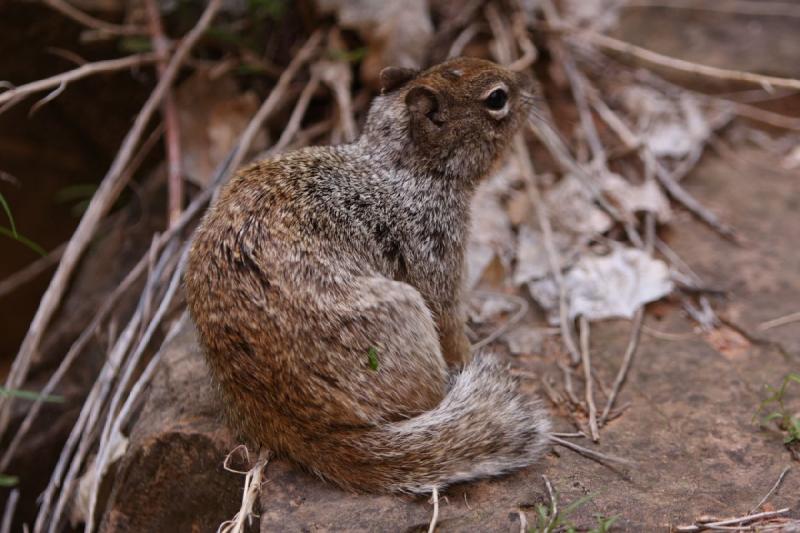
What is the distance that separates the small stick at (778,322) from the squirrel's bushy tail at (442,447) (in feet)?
5.17

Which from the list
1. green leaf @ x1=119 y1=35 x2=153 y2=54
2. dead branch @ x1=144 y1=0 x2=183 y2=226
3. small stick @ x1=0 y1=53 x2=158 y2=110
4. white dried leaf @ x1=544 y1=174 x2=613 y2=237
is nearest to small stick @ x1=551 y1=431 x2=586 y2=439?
white dried leaf @ x1=544 y1=174 x2=613 y2=237

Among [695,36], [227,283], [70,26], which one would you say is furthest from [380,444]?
[695,36]

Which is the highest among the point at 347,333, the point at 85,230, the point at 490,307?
the point at 85,230

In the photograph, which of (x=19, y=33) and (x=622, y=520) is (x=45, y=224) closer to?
(x=19, y=33)

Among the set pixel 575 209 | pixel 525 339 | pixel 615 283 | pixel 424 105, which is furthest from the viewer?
pixel 575 209

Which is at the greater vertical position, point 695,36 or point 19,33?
point 19,33

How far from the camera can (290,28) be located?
5.04 metres

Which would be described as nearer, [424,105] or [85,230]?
[424,105]

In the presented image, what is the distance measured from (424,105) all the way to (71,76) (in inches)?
69.7

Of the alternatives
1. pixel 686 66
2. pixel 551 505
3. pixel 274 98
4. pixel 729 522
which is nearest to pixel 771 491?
pixel 729 522

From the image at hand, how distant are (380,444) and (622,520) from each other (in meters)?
0.83

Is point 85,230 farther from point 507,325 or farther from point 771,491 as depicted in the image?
point 771,491

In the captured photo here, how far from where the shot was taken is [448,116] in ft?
10.7

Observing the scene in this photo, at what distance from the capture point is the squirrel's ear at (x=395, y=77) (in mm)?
3417
